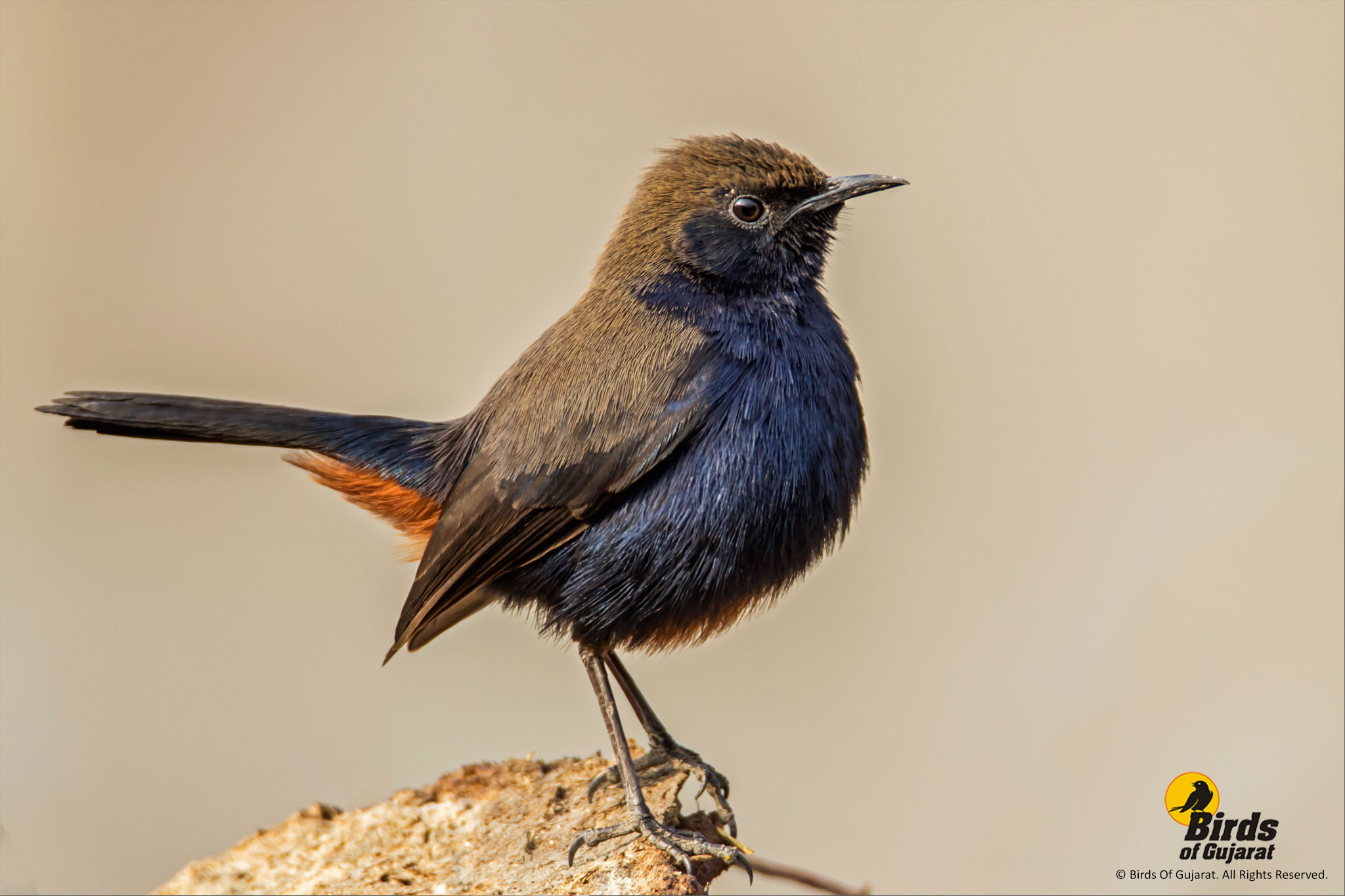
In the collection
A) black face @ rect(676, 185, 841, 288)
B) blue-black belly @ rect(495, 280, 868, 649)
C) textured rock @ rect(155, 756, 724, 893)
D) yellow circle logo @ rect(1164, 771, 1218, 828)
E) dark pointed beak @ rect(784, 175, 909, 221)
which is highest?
dark pointed beak @ rect(784, 175, 909, 221)

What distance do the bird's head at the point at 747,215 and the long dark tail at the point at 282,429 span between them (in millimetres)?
991

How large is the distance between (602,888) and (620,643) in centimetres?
81

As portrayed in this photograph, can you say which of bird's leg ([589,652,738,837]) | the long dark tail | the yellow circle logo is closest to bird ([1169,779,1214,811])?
the yellow circle logo

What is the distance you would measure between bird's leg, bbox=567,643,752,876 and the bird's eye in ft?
5.80

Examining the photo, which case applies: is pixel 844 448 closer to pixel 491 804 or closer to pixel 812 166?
pixel 812 166

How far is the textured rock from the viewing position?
3703mm

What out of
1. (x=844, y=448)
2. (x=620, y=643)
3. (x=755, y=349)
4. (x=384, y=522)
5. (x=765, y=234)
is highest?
(x=765, y=234)

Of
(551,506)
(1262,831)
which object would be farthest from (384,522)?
(1262,831)

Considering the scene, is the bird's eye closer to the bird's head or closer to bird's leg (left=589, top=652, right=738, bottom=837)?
the bird's head

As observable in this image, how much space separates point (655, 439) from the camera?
12.4 ft

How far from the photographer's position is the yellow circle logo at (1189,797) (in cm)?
470

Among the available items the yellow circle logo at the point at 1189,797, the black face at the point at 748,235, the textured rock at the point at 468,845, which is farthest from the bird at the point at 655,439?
the yellow circle logo at the point at 1189,797

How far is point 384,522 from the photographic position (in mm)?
4594

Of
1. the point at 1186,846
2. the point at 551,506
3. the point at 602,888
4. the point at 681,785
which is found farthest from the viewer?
the point at 1186,846
